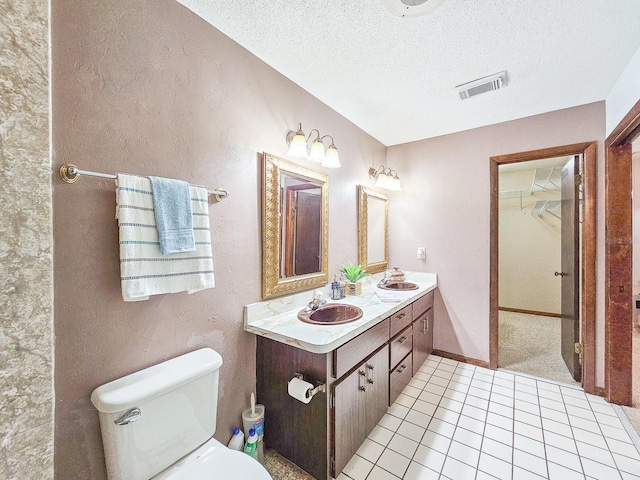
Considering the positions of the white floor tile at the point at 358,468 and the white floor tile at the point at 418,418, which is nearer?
the white floor tile at the point at 358,468

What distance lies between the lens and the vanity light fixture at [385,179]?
2752mm

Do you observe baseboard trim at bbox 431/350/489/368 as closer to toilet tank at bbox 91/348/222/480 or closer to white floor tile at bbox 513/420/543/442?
white floor tile at bbox 513/420/543/442

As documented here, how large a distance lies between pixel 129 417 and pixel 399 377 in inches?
68.0

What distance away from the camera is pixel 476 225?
2.61 metres

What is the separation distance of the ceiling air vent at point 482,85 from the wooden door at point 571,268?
1.09m

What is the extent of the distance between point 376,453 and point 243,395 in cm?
85

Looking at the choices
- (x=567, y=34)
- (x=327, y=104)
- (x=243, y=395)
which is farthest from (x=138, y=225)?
(x=567, y=34)

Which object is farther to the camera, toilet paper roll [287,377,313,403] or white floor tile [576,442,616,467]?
white floor tile [576,442,616,467]

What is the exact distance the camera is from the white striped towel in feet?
3.32

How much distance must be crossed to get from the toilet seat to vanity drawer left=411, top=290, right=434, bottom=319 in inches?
63.2

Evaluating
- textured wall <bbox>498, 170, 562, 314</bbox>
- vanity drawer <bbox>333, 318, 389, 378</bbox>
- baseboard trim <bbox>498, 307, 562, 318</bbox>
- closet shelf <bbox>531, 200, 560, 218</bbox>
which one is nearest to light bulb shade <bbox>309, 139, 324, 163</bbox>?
vanity drawer <bbox>333, 318, 389, 378</bbox>

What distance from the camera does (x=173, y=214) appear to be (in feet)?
3.75

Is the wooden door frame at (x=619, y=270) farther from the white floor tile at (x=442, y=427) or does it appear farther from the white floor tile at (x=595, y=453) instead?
the white floor tile at (x=442, y=427)

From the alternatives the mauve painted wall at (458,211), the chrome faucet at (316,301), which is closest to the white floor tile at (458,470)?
the chrome faucet at (316,301)
